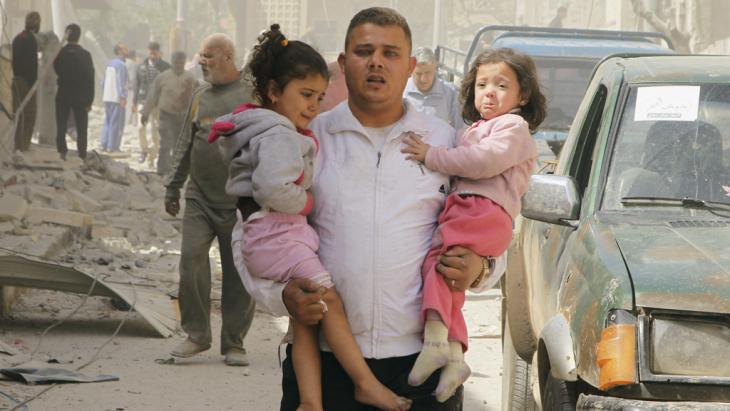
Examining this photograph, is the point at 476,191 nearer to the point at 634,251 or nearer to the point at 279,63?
the point at 279,63

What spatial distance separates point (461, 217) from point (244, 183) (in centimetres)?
61

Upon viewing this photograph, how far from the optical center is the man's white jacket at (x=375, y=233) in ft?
12.3

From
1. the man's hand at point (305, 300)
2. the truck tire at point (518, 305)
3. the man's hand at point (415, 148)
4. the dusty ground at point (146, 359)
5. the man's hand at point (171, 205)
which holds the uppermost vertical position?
the man's hand at point (415, 148)

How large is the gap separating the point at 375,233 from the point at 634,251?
118 centimetres

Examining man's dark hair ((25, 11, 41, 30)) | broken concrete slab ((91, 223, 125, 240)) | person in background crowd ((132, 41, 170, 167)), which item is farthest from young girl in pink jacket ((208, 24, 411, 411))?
person in background crowd ((132, 41, 170, 167))

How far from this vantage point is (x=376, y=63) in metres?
3.79

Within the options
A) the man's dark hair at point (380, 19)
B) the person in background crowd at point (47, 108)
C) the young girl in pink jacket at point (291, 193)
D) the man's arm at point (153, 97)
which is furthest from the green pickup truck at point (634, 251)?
the person in background crowd at point (47, 108)

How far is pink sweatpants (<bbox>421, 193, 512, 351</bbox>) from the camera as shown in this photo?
373 cm

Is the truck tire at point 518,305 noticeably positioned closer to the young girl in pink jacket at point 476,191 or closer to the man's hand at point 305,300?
the young girl in pink jacket at point 476,191

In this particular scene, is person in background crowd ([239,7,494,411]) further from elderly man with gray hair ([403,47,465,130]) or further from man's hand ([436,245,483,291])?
elderly man with gray hair ([403,47,465,130])

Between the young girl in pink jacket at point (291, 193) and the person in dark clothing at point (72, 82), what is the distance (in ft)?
60.3

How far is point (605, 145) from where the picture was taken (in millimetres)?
5305

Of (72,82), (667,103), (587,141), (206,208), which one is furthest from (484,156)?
(72,82)

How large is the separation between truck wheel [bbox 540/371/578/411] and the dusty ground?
9.99ft
